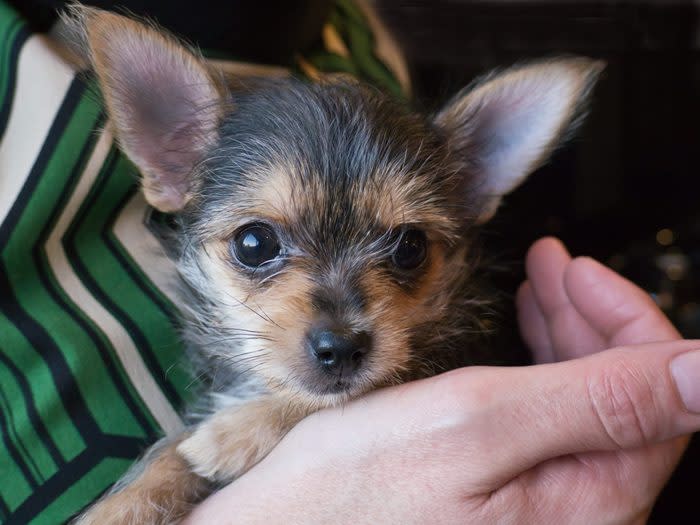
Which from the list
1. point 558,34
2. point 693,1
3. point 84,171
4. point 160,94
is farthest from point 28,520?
point 693,1

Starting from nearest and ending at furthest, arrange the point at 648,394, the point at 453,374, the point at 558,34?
the point at 648,394
the point at 453,374
the point at 558,34

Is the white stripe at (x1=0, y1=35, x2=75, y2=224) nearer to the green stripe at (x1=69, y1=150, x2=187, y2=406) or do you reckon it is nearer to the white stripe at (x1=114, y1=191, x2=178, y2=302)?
the green stripe at (x1=69, y1=150, x2=187, y2=406)

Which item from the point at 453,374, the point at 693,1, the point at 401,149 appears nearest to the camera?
the point at 453,374

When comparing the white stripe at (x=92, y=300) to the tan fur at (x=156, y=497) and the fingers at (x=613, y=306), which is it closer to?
the tan fur at (x=156, y=497)

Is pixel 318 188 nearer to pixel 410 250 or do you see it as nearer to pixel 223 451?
pixel 410 250

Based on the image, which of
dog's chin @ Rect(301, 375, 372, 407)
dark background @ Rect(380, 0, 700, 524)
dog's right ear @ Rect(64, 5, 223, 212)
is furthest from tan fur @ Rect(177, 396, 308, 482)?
dark background @ Rect(380, 0, 700, 524)

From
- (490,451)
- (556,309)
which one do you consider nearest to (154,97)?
(490,451)

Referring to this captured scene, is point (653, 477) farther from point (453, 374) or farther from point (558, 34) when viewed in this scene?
point (558, 34)
